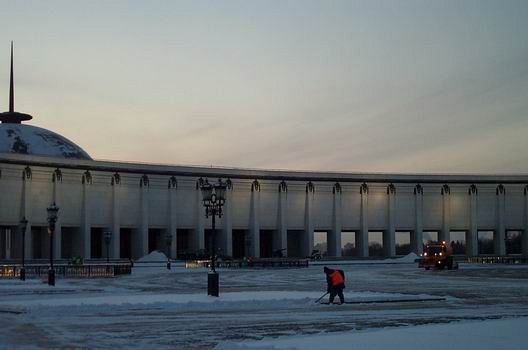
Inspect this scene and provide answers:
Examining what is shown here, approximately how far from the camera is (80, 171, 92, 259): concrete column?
93.2m

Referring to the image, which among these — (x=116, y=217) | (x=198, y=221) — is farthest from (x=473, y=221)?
(x=116, y=217)

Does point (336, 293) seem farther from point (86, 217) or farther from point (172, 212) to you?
point (172, 212)

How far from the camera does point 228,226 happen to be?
4117 inches

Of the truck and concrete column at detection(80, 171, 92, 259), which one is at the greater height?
concrete column at detection(80, 171, 92, 259)

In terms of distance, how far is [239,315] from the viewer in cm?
2325

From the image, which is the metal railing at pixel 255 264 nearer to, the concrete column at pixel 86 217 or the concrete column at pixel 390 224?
the concrete column at pixel 86 217

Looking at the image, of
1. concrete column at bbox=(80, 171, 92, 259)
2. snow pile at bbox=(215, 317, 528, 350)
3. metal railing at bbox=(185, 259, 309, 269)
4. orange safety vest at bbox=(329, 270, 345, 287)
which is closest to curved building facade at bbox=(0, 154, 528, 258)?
concrete column at bbox=(80, 171, 92, 259)

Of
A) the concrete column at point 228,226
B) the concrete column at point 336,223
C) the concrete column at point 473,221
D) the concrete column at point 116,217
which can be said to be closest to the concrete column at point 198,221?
the concrete column at point 228,226

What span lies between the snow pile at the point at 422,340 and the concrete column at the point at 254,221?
9004 centimetres

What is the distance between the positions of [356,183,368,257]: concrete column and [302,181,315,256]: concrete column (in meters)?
7.09

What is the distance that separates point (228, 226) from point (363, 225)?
19289mm

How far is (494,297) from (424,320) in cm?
1003

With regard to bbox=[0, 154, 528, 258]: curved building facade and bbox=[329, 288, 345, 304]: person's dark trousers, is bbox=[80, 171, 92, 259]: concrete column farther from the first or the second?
bbox=[329, 288, 345, 304]: person's dark trousers

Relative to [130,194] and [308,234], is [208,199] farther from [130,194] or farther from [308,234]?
[308,234]
